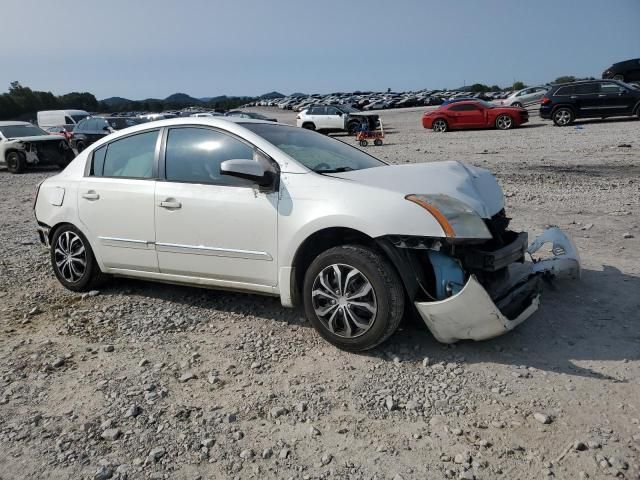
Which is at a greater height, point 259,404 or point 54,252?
point 54,252

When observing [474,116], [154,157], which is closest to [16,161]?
[154,157]

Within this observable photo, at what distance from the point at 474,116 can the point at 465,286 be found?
75.5 ft

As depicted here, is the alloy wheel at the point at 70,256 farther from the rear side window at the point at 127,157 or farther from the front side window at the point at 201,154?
the front side window at the point at 201,154

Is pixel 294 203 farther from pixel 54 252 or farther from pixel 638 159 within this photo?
pixel 638 159

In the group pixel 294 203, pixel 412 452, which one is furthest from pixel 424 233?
pixel 412 452

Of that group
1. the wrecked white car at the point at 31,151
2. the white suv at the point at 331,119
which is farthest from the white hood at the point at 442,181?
the white suv at the point at 331,119

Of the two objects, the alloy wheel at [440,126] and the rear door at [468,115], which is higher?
the rear door at [468,115]

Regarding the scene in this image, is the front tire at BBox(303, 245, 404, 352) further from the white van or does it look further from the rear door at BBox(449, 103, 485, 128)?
the white van

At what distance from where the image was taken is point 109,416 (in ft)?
10.7

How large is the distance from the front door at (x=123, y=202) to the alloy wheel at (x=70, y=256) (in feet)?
0.75

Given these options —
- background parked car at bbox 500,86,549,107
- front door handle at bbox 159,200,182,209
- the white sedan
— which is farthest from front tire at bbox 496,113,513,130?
front door handle at bbox 159,200,182,209

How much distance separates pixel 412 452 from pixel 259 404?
976 mm

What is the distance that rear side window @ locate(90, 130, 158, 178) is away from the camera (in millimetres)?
4809

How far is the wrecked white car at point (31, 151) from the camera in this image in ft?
55.9
